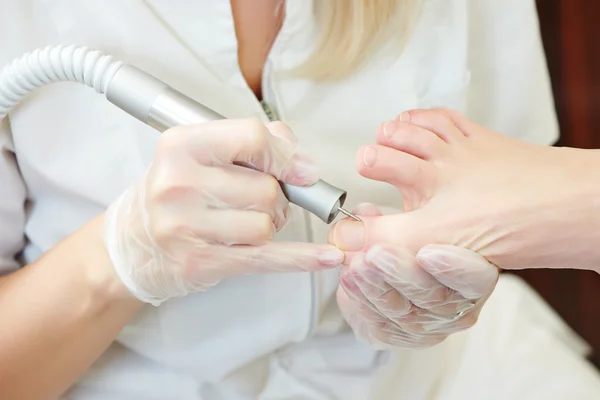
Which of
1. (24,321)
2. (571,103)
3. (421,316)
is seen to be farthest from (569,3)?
(24,321)

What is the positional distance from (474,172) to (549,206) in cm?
7

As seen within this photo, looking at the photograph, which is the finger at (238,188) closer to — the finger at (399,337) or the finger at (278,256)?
the finger at (278,256)

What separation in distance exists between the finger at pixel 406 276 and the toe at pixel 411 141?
0.32 feet

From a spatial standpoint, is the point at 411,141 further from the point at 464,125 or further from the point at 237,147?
the point at 237,147

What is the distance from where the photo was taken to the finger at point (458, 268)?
49 centimetres

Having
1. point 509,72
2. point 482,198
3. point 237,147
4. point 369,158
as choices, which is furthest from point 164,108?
point 509,72

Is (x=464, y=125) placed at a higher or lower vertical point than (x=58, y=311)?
higher

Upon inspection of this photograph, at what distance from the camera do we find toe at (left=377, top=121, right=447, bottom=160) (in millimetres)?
549

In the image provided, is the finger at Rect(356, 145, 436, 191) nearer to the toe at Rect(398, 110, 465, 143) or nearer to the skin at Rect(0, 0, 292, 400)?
the toe at Rect(398, 110, 465, 143)

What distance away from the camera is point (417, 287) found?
1.68ft

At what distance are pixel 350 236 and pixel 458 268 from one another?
0.30 feet

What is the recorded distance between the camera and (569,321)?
1.28 m

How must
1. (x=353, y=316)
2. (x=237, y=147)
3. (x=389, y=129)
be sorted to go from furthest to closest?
(x=353, y=316) < (x=389, y=129) < (x=237, y=147)

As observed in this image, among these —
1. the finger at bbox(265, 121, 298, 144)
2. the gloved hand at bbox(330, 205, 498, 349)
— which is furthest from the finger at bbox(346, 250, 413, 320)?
the finger at bbox(265, 121, 298, 144)
